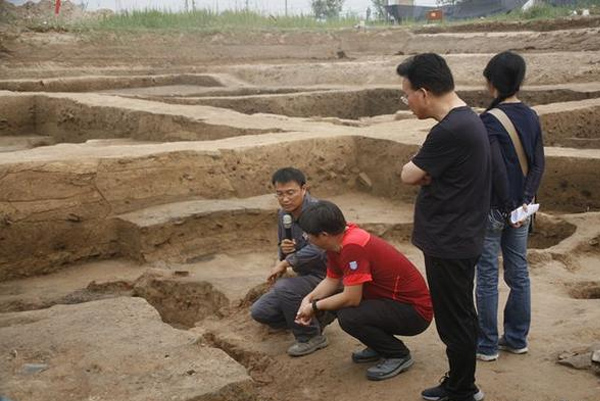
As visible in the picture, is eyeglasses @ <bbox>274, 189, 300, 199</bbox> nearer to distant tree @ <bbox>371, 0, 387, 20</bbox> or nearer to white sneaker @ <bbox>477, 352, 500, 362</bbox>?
white sneaker @ <bbox>477, 352, 500, 362</bbox>

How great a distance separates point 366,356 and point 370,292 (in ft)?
1.28

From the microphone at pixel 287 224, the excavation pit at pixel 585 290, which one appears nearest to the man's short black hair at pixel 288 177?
the microphone at pixel 287 224

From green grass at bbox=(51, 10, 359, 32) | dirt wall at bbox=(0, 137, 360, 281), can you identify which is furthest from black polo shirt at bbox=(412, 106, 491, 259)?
green grass at bbox=(51, 10, 359, 32)

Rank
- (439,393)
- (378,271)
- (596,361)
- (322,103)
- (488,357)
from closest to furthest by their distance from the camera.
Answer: (439,393) < (596,361) < (378,271) < (488,357) < (322,103)

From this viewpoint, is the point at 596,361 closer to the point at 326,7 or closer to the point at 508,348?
the point at 508,348

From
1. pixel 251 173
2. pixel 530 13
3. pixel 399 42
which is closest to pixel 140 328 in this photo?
pixel 251 173

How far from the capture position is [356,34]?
19109 mm

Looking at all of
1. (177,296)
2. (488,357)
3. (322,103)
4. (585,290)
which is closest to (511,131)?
(488,357)

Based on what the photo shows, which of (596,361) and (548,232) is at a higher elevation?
(596,361)

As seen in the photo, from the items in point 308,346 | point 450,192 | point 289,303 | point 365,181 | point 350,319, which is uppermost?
point 450,192

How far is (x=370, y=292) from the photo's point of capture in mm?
3568

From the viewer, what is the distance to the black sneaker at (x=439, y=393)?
322 centimetres

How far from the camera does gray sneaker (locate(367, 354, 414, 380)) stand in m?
3.56

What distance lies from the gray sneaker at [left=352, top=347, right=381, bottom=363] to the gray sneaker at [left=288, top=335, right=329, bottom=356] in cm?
27
